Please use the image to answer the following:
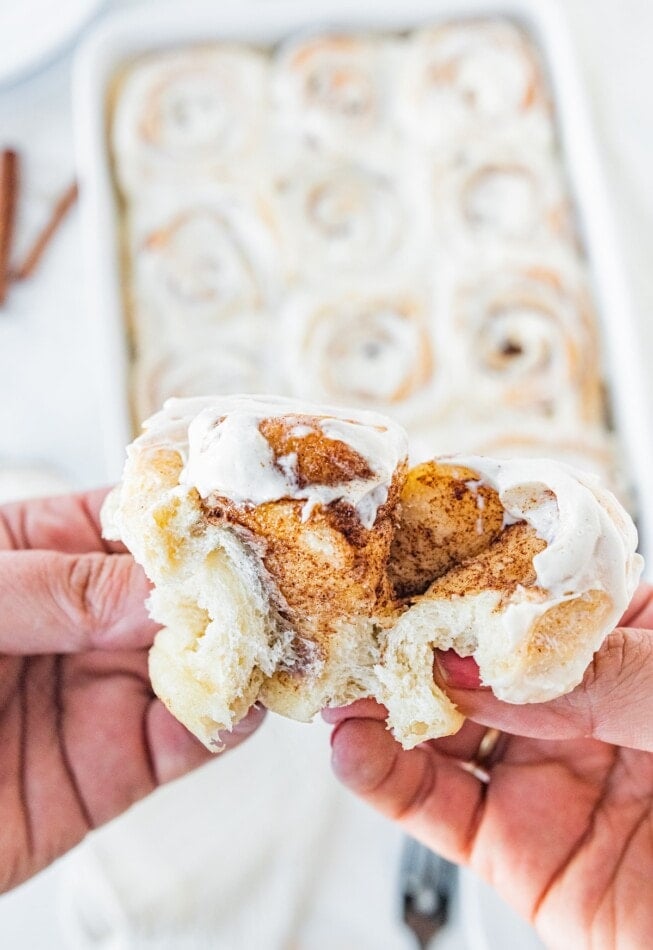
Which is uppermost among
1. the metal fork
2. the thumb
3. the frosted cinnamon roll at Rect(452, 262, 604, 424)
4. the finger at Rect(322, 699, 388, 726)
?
the frosted cinnamon roll at Rect(452, 262, 604, 424)

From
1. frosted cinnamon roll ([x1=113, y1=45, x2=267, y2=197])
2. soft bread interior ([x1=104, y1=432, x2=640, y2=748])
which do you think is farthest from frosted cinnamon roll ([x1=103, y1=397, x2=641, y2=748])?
frosted cinnamon roll ([x1=113, y1=45, x2=267, y2=197])

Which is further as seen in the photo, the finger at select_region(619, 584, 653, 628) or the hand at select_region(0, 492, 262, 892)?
the finger at select_region(619, 584, 653, 628)

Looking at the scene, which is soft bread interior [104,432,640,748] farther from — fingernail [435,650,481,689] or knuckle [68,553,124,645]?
knuckle [68,553,124,645]

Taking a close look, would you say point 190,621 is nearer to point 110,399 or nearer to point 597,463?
point 110,399

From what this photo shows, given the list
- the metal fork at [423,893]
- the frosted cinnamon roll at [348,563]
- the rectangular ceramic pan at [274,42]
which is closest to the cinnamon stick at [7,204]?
the rectangular ceramic pan at [274,42]

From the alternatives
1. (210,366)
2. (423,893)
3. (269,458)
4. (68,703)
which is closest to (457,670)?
(269,458)

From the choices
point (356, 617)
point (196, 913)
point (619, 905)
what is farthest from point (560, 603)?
point (196, 913)

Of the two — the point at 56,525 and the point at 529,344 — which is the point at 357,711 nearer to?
the point at 56,525
